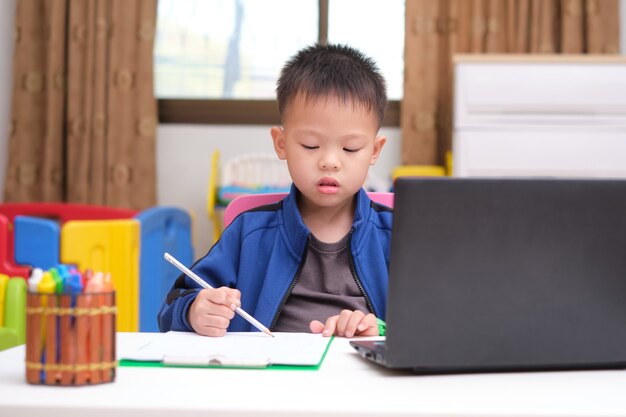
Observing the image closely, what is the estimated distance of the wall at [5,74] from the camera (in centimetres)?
384

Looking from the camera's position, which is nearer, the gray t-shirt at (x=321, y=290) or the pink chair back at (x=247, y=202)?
the gray t-shirt at (x=321, y=290)

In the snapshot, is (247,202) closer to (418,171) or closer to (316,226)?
(316,226)

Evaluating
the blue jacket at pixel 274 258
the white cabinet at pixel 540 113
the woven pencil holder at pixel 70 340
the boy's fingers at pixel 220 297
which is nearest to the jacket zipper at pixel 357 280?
the blue jacket at pixel 274 258

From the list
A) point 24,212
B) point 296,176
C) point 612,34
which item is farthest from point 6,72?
point 296,176

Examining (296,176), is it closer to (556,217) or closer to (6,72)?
(556,217)

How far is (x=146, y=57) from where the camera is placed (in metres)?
3.87

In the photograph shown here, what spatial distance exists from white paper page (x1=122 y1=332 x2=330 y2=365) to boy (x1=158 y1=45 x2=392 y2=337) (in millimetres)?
227

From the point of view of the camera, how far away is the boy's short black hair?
1291 mm

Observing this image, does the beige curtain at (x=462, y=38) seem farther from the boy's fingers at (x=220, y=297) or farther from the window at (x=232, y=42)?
the boy's fingers at (x=220, y=297)

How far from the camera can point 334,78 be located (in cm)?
130

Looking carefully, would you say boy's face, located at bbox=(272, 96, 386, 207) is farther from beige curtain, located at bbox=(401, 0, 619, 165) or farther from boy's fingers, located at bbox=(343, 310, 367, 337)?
beige curtain, located at bbox=(401, 0, 619, 165)

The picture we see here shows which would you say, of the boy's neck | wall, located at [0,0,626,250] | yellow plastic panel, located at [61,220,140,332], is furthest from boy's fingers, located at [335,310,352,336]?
wall, located at [0,0,626,250]

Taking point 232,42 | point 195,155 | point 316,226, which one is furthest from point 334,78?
point 232,42

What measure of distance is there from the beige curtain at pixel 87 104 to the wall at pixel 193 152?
0.12 metres
